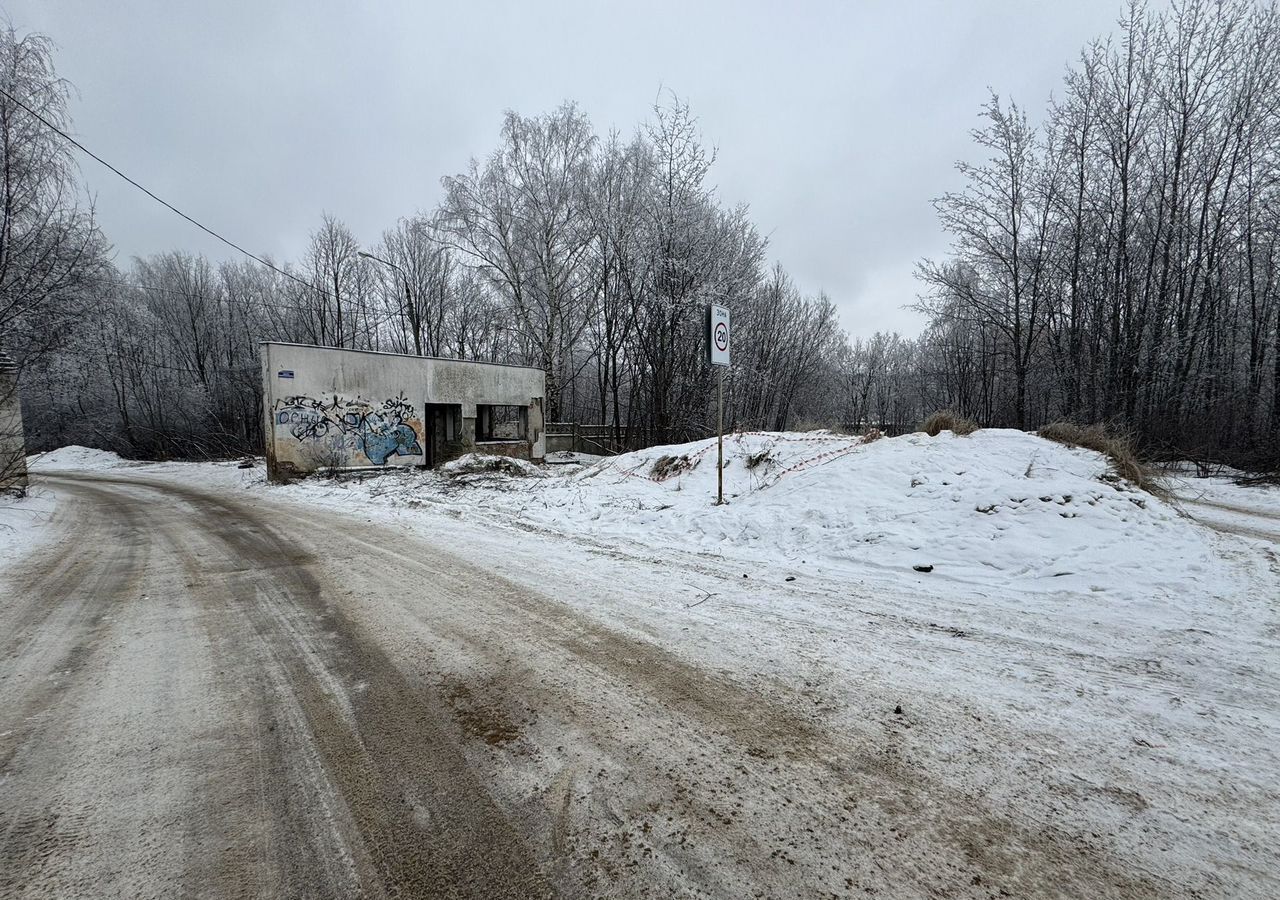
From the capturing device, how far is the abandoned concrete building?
50.9ft

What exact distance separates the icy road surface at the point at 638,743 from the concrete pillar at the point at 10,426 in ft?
28.7

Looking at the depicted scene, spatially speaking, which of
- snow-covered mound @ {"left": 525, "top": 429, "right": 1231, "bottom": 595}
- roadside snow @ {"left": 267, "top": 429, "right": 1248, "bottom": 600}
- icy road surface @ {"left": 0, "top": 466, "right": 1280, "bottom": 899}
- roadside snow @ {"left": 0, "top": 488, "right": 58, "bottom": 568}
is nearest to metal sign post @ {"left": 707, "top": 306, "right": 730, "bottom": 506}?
snow-covered mound @ {"left": 525, "top": 429, "right": 1231, "bottom": 595}

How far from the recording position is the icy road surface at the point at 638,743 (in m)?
1.78

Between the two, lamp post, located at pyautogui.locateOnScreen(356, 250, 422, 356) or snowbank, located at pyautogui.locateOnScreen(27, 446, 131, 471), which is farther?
lamp post, located at pyautogui.locateOnScreen(356, 250, 422, 356)

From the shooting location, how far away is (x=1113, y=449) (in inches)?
299

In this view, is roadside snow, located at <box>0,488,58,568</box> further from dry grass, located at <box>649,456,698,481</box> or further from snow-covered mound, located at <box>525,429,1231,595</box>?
dry grass, located at <box>649,456,698,481</box>

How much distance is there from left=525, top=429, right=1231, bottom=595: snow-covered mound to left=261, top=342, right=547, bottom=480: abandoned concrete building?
34.0 ft

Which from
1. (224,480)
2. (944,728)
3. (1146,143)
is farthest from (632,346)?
(944,728)

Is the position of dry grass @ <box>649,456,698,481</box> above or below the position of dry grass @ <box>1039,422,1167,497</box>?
below

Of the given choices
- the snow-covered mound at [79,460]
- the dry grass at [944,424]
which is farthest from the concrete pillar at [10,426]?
the snow-covered mound at [79,460]

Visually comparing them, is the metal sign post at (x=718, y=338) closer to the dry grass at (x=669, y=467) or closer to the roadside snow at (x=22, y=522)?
the dry grass at (x=669, y=467)

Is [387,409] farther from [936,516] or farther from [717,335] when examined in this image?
[936,516]

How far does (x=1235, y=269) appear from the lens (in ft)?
53.9

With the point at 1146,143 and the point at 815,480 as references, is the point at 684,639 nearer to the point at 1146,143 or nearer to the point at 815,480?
the point at 815,480
